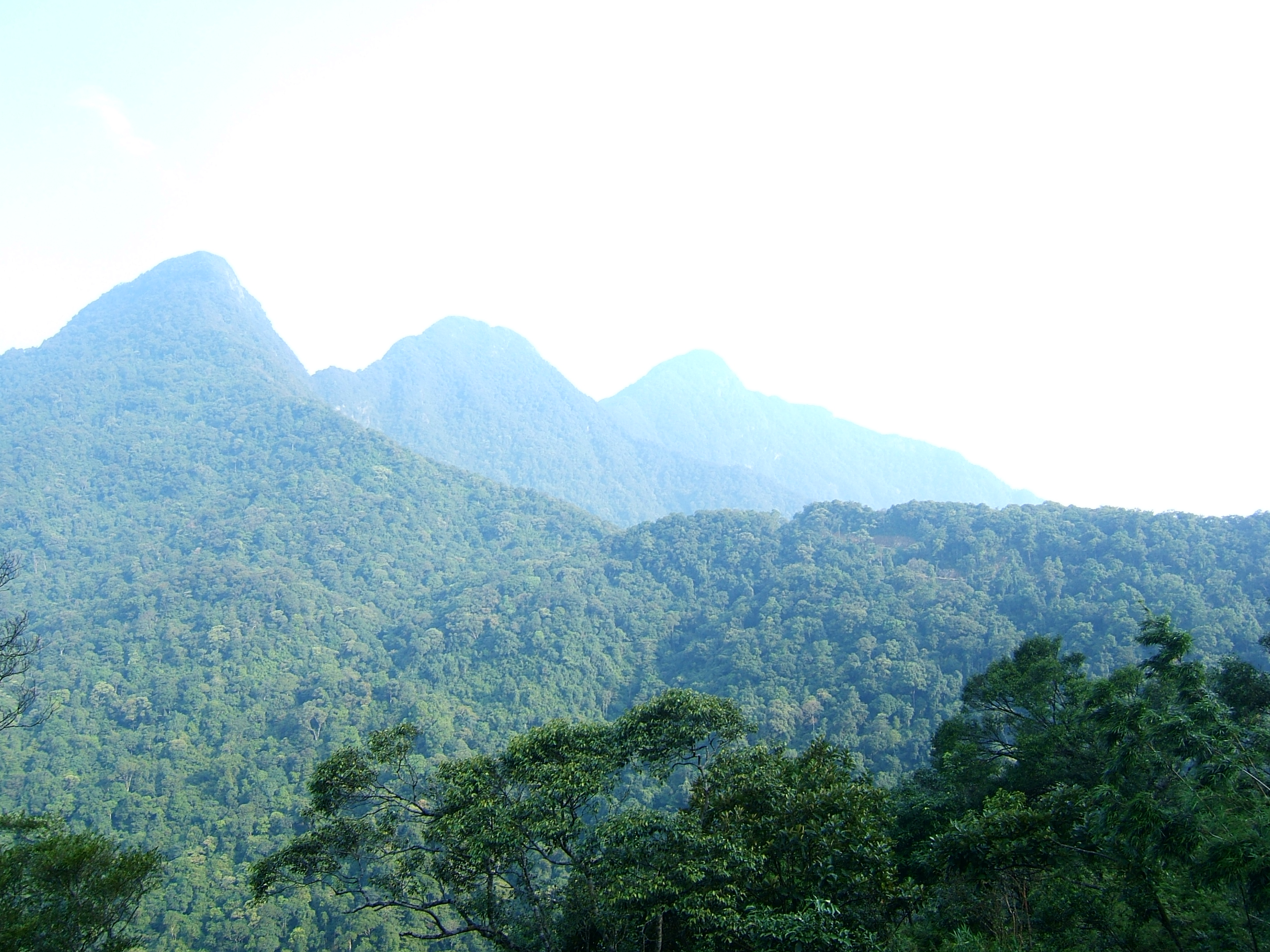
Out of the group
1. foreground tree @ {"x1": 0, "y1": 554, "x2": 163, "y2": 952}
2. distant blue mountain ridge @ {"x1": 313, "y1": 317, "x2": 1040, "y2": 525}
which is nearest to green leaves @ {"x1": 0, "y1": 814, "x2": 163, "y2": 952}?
foreground tree @ {"x1": 0, "y1": 554, "x2": 163, "y2": 952}

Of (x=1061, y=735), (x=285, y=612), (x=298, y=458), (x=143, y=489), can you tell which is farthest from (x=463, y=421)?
(x=1061, y=735)

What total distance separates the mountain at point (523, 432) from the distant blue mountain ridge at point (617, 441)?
1.05ft

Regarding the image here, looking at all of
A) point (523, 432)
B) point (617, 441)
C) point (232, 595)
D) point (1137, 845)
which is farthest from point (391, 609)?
point (617, 441)

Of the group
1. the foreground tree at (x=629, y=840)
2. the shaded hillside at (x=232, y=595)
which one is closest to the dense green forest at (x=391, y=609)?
the shaded hillside at (x=232, y=595)

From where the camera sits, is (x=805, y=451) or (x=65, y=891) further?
(x=805, y=451)

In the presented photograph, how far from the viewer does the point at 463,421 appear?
15350cm

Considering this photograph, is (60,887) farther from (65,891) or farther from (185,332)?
(185,332)

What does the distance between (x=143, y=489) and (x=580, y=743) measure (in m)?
102

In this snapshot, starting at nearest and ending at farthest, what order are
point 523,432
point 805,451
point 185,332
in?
point 185,332 → point 523,432 → point 805,451

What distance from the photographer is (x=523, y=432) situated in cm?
15600

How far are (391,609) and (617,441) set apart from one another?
94.7 meters

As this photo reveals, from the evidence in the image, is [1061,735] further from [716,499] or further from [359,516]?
[716,499]

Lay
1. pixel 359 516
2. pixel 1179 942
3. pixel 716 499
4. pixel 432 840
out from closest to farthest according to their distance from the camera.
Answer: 1. pixel 1179 942
2. pixel 432 840
3. pixel 359 516
4. pixel 716 499

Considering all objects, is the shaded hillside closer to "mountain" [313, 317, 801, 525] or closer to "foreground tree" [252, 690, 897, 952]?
"mountain" [313, 317, 801, 525]
